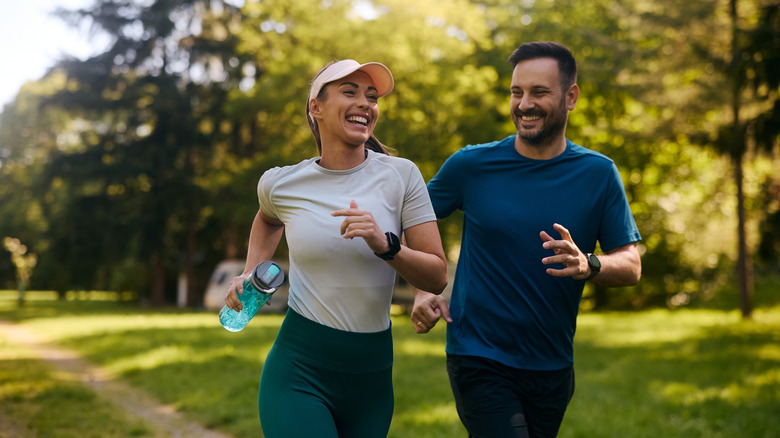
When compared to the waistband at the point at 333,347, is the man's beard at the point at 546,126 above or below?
above

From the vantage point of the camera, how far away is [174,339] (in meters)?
16.0

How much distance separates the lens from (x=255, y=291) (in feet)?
10.6

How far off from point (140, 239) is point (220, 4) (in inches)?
427

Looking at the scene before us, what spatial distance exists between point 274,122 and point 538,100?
1155 inches

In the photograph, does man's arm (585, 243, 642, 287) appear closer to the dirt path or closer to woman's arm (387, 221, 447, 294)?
woman's arm (387, 221, 447, 294)

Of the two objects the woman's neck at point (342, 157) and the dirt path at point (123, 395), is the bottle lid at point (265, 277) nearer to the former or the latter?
the woman's neck at point (342, 157)

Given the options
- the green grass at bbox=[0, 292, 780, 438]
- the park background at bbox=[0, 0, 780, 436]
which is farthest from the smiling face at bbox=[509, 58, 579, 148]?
the park background at bbox=[0, 0, 780, 436]

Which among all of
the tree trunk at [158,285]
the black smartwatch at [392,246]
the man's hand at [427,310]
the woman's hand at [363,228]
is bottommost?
the tree trunk at [158,285]

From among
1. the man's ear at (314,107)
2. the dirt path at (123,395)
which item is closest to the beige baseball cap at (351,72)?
the man's ear at (314,107)

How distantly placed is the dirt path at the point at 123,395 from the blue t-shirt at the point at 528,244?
17.1ft

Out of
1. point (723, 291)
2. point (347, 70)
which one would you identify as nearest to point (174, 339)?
point (347, 70)

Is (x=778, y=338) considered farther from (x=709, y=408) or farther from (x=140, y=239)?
(x=140, y=239)

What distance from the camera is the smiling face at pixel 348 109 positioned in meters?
3.25

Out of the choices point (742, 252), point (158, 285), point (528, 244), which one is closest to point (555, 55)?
point (528, 244)
